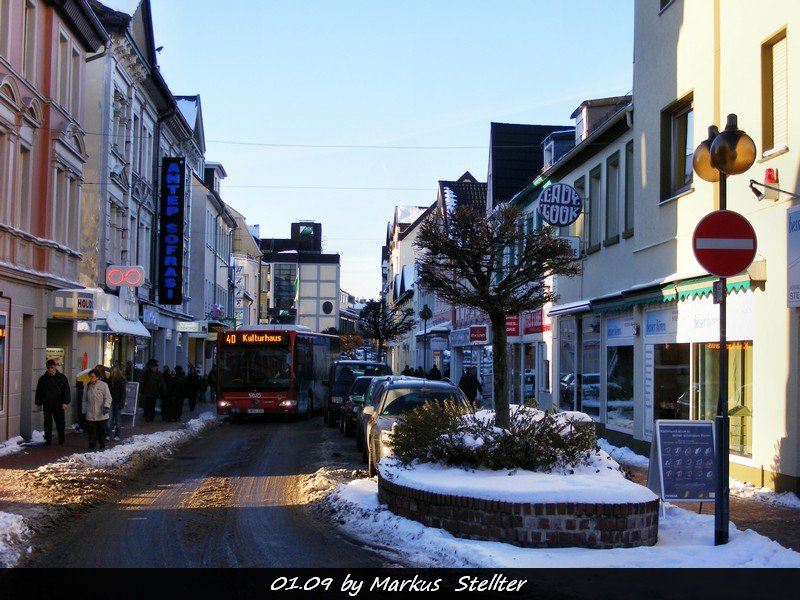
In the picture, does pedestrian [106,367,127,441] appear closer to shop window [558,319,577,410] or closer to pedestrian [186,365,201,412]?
shop window [558,319,577,410]

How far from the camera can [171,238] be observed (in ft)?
123

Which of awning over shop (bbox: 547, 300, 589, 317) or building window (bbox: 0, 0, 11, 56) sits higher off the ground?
building window (bbox: 0, 0, 11, 56)

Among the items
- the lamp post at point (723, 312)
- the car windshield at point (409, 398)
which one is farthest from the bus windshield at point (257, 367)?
the lamp post at point (723, 312)

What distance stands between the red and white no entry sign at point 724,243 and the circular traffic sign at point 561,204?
45.6 feet

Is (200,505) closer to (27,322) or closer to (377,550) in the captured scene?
(377,550)

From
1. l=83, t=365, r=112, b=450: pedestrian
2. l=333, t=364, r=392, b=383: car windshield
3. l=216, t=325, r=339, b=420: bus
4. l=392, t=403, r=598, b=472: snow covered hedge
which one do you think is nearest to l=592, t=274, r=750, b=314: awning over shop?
l=392, t=403, r=598, b=472: snow covered hedge

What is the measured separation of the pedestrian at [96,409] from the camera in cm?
1792

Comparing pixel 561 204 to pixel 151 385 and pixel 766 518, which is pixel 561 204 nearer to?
pixel 151 385

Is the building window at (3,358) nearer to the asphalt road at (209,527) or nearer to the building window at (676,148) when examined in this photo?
the asphalt road at (209,527)

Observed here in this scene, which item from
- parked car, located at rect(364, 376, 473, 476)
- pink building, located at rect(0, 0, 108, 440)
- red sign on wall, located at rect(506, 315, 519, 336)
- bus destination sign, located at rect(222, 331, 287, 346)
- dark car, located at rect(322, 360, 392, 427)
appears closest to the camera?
parked car, located at rect(364, 376, 473, 476)

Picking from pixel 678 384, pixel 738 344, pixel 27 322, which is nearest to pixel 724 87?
pixel 738 344

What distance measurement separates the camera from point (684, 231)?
1653 cm

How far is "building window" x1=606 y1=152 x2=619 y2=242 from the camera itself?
2130cm

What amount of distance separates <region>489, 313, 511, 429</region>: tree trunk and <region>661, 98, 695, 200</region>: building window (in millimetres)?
4657
